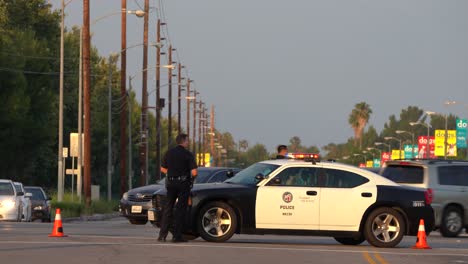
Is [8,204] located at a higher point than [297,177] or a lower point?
lower

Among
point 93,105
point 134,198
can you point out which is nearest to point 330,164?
point 134,198

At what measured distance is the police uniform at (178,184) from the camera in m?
21.4

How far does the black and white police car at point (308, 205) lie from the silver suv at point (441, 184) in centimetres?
755

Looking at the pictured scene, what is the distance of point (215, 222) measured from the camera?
21875 millimetres

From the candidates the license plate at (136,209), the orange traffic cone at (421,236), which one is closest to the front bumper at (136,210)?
the license plate at (136,209)

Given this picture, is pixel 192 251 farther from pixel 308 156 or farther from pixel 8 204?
pixel 8 204

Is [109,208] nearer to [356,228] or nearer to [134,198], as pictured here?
[134,198]

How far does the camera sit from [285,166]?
22.3 m

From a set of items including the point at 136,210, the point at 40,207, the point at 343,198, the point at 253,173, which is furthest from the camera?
the point at 40,207

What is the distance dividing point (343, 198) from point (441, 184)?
8776mm

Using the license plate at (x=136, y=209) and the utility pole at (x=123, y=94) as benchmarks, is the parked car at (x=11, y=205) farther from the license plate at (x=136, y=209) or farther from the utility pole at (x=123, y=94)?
the utility pole at (x=123, y=94)

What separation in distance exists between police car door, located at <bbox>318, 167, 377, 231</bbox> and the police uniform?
2.52 meters

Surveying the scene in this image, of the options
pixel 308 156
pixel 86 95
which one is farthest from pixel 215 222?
pixel 86 95

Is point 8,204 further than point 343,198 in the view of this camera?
Yes
